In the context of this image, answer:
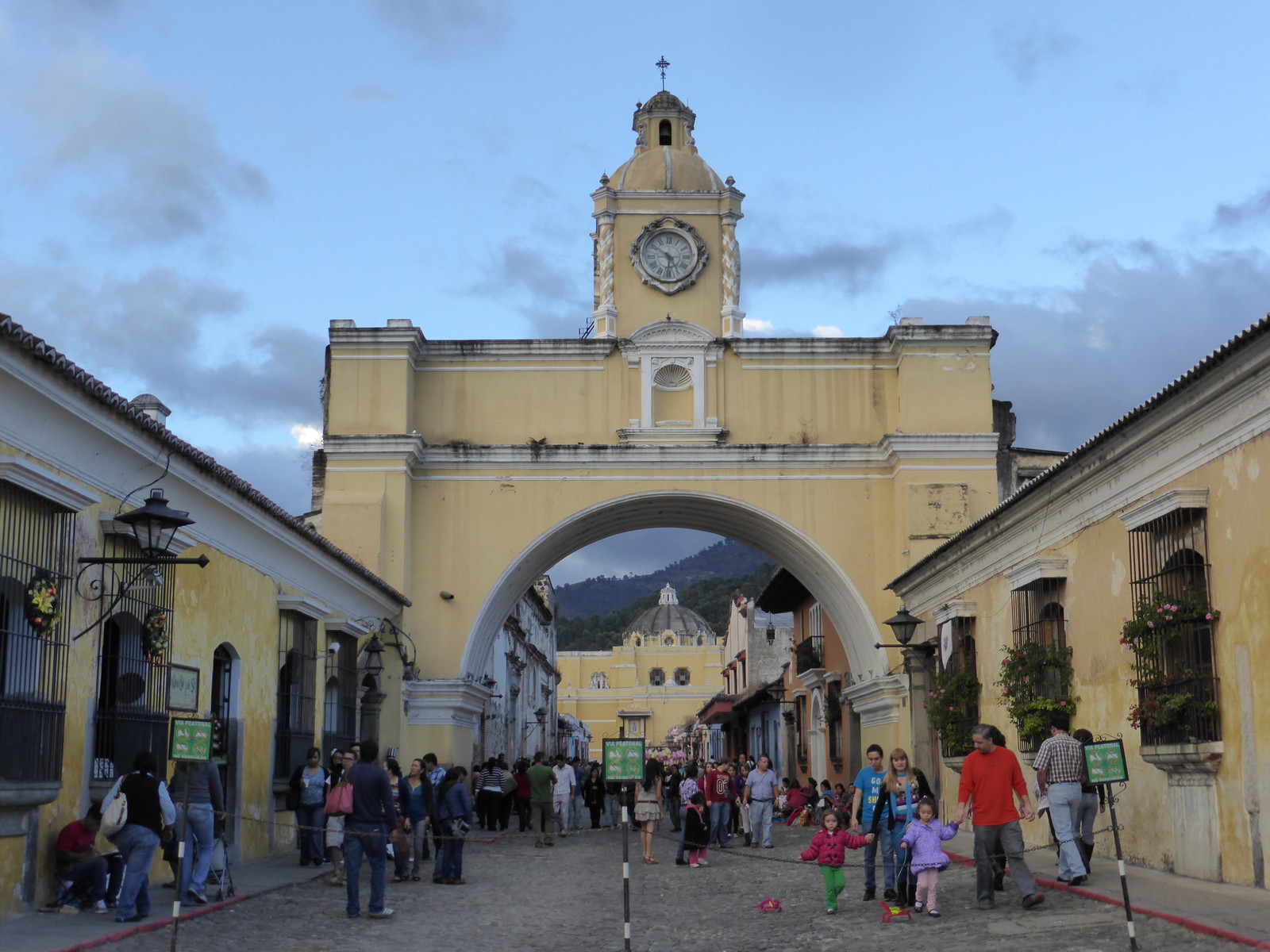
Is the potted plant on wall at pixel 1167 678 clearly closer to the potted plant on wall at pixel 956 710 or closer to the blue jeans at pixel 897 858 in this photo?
the blue jeans at pixel 897 858

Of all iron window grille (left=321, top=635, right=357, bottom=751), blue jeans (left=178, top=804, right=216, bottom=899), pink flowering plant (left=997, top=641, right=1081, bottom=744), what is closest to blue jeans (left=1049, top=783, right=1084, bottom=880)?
pink flowering plant (left=997, top=641, right=1081, bottom=744)

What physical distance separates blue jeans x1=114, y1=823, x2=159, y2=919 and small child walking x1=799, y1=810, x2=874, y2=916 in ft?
15.7

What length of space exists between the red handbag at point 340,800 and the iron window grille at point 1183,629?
6489mm

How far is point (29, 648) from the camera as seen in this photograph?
9.85 m

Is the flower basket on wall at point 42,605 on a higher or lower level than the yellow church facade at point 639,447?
lower

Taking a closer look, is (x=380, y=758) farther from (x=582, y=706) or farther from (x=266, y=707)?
(x=582, y=706)

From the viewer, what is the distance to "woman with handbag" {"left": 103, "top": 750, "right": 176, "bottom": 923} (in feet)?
31.4

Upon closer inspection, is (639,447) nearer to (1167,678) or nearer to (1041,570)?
(1041,570)

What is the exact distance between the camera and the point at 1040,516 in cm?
1511

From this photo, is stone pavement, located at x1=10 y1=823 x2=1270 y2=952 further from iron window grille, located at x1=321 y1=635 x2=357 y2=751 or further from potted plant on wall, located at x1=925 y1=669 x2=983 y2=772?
iron window grille, located at x1=321 y1=635 x2=357 y2=751

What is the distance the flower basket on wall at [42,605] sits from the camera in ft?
32.0

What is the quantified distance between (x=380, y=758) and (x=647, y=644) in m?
76.2

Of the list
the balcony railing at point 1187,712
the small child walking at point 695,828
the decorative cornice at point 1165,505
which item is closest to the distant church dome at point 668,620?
the small child walking at point 695,828

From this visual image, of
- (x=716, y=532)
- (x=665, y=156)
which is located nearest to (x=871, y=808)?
(x=716, y=532)
